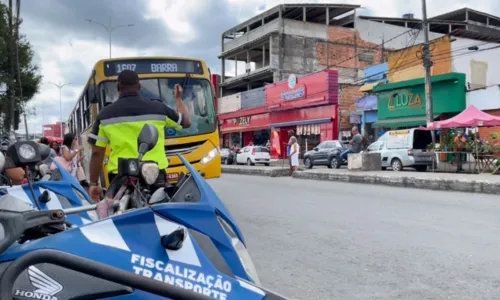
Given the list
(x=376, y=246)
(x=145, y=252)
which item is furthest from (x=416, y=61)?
(x=145, y=252)

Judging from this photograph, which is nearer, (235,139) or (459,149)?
(459,149)

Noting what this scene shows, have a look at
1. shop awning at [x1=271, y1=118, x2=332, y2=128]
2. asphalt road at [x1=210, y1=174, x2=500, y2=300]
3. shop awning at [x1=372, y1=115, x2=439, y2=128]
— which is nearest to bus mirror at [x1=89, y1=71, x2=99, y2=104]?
asphalt road at [x1=210, y1=174, x2=500, y2=300]

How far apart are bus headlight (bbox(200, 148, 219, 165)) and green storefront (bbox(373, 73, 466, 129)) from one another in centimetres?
1965

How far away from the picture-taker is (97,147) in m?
3.50

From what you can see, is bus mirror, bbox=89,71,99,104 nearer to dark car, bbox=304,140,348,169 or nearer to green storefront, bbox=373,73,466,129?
dark car, bbox=304,140,348,169

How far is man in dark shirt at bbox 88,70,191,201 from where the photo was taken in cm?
317

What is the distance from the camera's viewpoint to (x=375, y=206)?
32.4 feet

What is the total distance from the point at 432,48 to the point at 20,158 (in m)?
28.5

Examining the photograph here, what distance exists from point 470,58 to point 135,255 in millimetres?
28534

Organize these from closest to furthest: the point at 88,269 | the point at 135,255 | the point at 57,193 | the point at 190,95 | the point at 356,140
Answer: the point at 88,269 → the point at 135,255 → the point at 57,193 → the point at 190,95 → the point at 356,140

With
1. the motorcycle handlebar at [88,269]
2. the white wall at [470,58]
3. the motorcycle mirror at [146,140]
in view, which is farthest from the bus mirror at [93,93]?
the white wall at [470,58]

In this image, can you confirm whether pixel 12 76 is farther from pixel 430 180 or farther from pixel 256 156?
→ pixel 430 180

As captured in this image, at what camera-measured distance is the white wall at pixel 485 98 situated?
23.4m

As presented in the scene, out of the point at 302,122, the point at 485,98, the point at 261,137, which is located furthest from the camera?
the point at 261,137
